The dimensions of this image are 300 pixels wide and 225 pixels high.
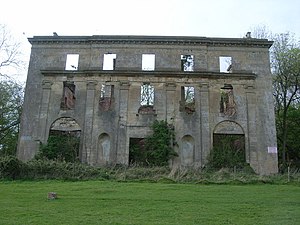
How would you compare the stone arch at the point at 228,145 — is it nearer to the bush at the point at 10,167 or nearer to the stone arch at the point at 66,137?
the stone arch at the point at 66,137

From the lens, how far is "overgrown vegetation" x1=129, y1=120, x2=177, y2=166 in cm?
2516

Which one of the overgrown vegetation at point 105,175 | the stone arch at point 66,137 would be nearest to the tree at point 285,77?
the overgrown vegetation at point 105,175

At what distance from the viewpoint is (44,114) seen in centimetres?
2695

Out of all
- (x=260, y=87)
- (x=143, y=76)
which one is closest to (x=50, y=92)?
(x=143, y=76)

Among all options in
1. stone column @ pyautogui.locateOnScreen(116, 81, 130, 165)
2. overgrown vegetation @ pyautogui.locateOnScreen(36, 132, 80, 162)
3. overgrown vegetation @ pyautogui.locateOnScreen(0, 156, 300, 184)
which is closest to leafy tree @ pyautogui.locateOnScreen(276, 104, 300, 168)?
overgrown vegetation @ pyautogui.locateOnScreen(0, 156, 300, 184)

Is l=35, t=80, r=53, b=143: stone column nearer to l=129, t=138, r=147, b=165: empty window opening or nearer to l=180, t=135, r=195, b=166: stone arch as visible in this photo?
l=129, t=138, r=147, b=165: empty window opening

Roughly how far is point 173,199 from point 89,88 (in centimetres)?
1708

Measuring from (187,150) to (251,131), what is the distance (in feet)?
16.5

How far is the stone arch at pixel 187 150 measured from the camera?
A: 26078 mm

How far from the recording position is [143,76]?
89.8 feet

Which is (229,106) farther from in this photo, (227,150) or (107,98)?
(107,98)

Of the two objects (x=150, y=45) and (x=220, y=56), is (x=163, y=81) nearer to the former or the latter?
(x=150, y=45)

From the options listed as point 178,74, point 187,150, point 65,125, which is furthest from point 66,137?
point 178,74

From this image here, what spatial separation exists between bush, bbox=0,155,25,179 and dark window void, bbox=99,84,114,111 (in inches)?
372
